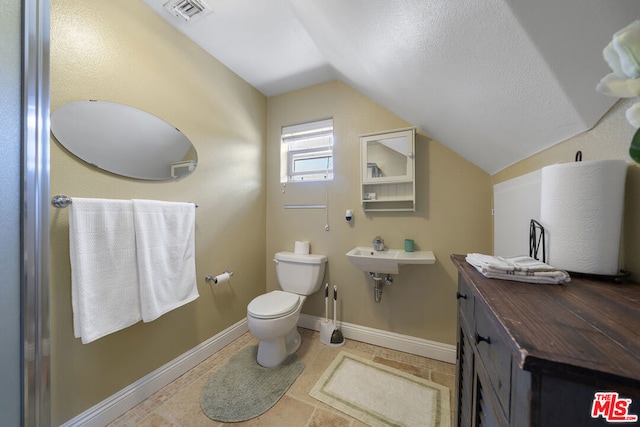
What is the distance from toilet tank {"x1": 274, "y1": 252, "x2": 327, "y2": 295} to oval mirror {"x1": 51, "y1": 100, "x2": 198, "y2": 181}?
1066 millimetres

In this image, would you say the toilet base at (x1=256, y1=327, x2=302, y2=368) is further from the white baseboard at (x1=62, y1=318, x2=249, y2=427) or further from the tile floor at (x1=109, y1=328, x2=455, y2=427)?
the white baseboard at (x1=62, y1=318, x2=249, y2=427)

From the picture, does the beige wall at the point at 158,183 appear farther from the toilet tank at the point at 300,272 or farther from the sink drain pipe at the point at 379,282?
the sink drain pipe at the point at 379,282

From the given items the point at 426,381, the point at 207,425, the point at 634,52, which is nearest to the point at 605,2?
the point at 634,52

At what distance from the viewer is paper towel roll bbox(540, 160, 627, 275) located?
59cm

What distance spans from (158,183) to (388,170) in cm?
165

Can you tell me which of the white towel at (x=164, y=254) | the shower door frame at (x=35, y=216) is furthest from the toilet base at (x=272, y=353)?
the shower door frame at (x=35, y=216)

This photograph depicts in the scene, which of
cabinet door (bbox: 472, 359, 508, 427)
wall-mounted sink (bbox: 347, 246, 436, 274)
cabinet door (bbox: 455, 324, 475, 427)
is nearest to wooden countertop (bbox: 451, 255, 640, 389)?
cabinet door (bbox: 472, 359, 508, 427)

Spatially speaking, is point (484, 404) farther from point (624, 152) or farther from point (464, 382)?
point (624, 152)

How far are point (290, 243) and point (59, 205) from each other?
59.7 inches

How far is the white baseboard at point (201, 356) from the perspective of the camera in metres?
1.10

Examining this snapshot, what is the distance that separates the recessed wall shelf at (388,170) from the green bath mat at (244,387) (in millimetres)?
1391

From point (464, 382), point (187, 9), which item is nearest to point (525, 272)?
point (464, 382)

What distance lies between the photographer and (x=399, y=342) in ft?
5.67

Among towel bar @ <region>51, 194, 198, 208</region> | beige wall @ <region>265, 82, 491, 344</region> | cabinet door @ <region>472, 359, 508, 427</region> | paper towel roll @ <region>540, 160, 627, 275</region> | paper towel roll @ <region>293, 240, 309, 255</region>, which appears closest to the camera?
cabinet door @ <region>472, 359, 508, 427</region>
